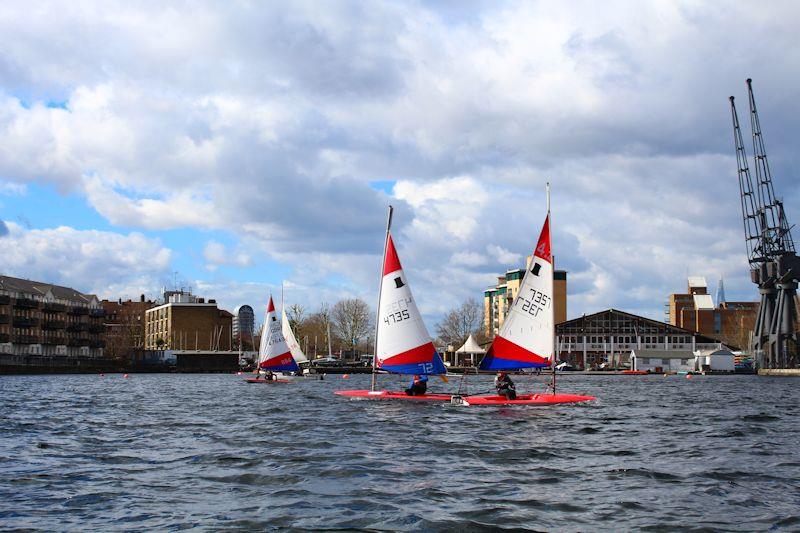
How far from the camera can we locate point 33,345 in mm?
166500

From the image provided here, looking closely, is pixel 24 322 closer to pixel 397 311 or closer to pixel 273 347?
pixel 273 347

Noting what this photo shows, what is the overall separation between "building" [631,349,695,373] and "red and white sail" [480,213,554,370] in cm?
12285

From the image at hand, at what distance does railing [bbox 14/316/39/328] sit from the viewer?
162m

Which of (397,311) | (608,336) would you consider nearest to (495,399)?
(397,311)

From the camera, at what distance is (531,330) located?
44344 mm

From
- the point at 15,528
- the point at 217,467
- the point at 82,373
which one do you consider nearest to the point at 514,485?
the point at 217,467

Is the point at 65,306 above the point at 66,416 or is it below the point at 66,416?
above

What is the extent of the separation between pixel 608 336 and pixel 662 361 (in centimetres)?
1715

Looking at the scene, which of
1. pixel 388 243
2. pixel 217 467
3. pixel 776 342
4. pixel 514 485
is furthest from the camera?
pixel 776 342

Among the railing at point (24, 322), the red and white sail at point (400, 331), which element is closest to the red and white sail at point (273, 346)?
the red and white sail at point (400, 331)

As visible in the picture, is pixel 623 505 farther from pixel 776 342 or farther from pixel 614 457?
pixel 776 342

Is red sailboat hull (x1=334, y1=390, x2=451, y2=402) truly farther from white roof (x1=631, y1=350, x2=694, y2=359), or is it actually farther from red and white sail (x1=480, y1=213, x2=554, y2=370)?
white roof (x1=631, y1=350, x2=694, y2=359)

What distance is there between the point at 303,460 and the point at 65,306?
16451 cm

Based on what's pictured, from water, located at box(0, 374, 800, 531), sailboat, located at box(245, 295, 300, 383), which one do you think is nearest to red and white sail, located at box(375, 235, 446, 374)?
water, located at box(0, 374, 800, 531)
